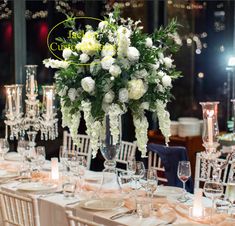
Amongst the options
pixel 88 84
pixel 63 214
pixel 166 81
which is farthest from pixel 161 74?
pixel 63 214

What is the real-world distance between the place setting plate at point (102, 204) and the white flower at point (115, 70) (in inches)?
28.8

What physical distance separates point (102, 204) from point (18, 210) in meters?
0.48

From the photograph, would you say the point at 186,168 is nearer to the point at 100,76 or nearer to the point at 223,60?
the point at 100,76

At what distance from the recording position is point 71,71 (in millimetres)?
2961

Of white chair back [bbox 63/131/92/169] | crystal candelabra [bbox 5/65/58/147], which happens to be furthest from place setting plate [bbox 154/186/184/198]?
crystal candelabra [bbox 5/65/58/147]

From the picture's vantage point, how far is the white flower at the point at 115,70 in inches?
111

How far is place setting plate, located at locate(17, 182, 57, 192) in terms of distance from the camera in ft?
10.6

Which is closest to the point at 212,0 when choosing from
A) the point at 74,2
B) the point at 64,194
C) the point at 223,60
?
the point at 223,60

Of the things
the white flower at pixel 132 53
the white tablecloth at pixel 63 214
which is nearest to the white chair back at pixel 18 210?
the white tablecloth at pixel 63 214

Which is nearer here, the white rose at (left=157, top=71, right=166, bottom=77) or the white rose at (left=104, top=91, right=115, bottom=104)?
the white rose at (left=104, top=91, right=115, bottom=104)

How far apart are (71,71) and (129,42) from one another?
38 cm

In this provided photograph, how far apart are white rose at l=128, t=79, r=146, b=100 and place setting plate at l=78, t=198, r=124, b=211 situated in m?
0.61

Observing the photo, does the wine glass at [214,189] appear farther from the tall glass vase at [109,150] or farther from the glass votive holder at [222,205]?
the tall glass vase at [109,150]

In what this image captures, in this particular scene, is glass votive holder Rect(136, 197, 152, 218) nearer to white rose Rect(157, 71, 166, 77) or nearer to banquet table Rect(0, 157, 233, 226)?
banquet table Rect(0, 157, 233, 226)
